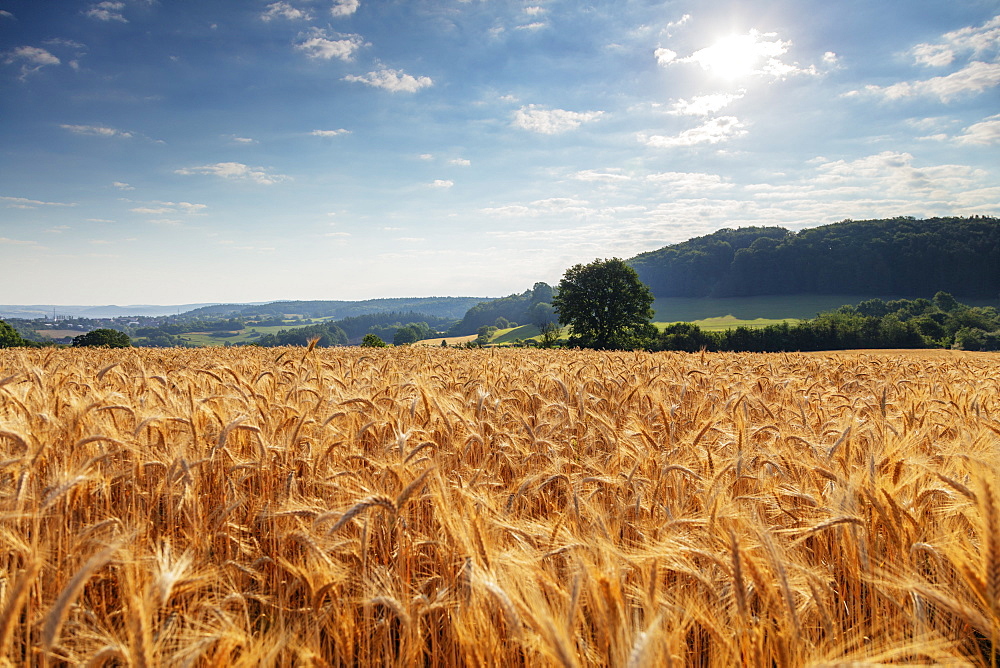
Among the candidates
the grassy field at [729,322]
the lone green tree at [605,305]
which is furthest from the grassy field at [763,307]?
the lone green tree at [605,305]

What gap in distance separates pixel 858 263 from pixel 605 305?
10413 cm

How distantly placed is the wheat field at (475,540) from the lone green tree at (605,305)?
40.6 metres

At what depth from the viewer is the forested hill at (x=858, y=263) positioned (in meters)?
103

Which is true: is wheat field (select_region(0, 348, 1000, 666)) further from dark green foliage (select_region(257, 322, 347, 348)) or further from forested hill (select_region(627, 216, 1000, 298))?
forested hill (select_region(627, 216, 1000, 298))

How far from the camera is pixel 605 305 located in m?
45.2

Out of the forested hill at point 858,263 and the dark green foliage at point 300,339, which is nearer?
the dark green foliage at point 300,339

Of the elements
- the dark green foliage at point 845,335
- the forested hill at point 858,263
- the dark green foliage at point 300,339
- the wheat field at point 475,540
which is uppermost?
the forested hill at point 858,263

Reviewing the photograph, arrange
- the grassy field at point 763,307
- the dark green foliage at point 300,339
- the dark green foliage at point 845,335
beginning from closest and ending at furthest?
the dark green foliage at point 300,339 < the dark green foliage at point 845,335 < the grassy field at point 763,307

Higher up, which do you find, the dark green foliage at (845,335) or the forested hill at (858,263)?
the forested hill at (858,263)

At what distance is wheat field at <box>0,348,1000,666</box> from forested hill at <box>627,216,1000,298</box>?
136888 mm

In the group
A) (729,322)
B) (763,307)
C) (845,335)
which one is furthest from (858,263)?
(845,335)

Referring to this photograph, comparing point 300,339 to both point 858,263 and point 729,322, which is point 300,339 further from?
point 858,263

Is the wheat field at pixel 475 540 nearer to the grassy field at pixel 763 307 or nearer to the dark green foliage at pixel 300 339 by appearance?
the dark green foliage at pixel 300 339

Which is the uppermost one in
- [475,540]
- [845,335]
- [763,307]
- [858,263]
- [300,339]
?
[858,263]
